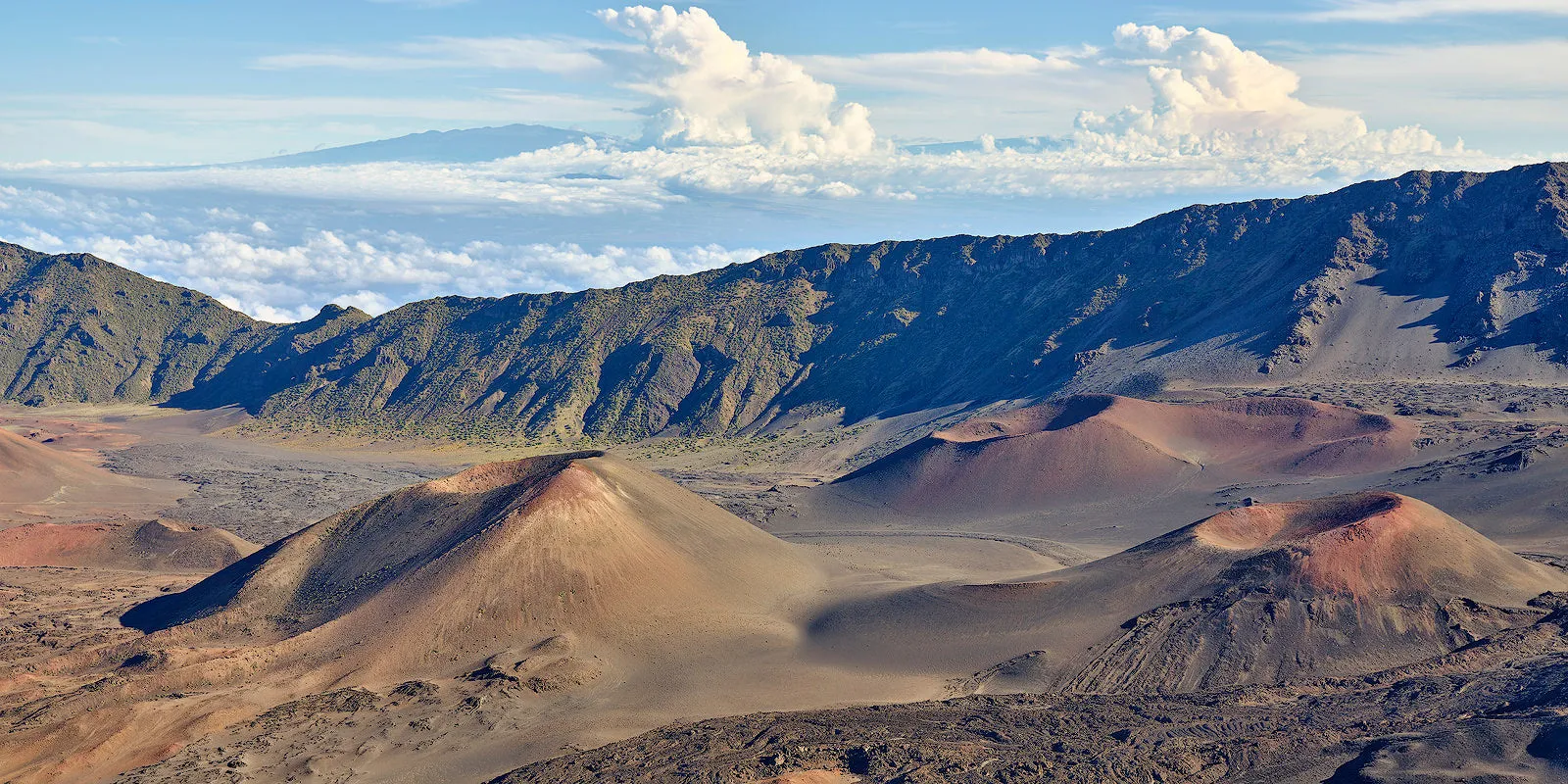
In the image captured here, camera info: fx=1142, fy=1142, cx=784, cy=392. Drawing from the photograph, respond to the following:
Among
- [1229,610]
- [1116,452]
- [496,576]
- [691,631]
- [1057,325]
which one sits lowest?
[691,631]

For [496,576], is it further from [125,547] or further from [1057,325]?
[1057,325]

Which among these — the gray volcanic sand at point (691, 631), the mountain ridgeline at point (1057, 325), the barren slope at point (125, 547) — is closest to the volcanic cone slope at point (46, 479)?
the gray volcanic sand at point (691, 631)

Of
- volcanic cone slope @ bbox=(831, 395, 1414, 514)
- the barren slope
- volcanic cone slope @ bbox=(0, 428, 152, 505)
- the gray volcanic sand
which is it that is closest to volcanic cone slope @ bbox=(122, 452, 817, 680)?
the gray volcanic sand

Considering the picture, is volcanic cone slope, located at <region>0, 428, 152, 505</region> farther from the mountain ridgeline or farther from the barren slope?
the mountain ridgeline

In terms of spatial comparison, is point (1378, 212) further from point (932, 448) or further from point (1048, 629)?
point (1048, 629)

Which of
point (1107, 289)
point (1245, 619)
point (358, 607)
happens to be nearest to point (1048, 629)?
point (1245, 619)

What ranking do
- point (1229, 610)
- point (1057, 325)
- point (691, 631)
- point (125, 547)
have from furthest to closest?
point (1057, 325) → point (125, 547) → point (691, 631) → point (1229, 610)

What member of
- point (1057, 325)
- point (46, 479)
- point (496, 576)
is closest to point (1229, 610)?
point (496, 576)

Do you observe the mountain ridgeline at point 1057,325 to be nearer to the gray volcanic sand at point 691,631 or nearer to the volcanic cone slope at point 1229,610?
the gray volcanic sand at point 691,631

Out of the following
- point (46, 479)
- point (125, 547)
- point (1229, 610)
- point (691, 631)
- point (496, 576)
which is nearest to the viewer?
point (1229, 610)
